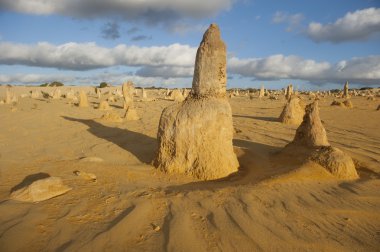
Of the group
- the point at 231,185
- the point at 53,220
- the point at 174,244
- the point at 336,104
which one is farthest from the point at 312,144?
the point at 336,104

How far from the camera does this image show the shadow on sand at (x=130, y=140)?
6.93m

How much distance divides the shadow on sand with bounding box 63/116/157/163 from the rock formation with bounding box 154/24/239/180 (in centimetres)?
98

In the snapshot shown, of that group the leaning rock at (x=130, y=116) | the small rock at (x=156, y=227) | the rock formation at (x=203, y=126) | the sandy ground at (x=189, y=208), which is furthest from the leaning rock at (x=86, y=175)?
the leaning rock at (x=130, y=116)

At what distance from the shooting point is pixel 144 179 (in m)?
5.23

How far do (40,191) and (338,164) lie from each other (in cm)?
434

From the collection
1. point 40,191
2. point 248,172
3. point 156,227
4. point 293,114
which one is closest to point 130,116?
point 293,114

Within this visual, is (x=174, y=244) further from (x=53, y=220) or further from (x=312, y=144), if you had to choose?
(x=312, y=144)

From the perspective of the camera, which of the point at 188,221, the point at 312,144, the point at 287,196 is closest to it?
the point at 188,221

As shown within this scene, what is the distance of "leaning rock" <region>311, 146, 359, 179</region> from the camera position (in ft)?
17.0

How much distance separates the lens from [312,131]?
6527 mm

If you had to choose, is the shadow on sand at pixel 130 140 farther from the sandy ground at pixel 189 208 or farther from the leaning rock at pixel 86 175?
the leaning rock at pixel 86 175

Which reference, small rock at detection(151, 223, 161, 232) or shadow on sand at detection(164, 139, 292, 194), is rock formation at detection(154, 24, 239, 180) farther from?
small rock at detection(151, 223, 161, 232)

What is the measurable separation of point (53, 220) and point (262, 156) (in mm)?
4353

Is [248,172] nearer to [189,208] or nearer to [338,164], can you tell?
[338,164]
